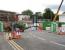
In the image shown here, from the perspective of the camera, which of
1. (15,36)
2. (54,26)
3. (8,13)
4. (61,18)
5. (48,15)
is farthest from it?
(48,15)

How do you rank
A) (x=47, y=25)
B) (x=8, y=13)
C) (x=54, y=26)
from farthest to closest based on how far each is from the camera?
1. (x=8, y=13)
2. (x=47, y=25)
3. (x=54, y=26)

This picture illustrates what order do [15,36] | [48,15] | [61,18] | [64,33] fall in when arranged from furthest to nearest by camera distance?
[48,15] → [61,18] → [64,33] → [15,36]

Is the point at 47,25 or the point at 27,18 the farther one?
the point at 27,18

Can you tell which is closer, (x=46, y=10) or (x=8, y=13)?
(x=8, y=13)

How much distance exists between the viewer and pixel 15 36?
36.8 m

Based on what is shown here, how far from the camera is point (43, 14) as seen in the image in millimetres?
137625

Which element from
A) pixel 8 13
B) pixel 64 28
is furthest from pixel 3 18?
pixel 64 28

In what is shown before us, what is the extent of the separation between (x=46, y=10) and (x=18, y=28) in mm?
70053

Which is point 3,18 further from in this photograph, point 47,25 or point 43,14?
point 43,14

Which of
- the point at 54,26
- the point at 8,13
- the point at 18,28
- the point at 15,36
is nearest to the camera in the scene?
the point at 15,36

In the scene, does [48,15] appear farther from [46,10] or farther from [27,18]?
[27,18]

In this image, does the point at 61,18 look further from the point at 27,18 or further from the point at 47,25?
the point at 27,18

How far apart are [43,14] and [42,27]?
188 feet

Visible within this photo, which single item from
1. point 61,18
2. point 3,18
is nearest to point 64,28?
point 61,18
